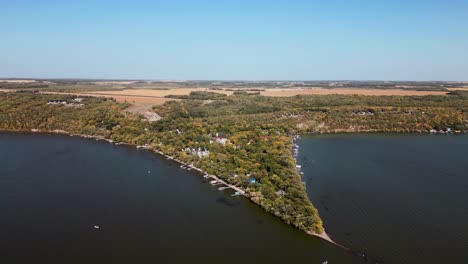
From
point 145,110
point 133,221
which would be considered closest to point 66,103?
point 145,110

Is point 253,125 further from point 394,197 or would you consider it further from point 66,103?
point 66,103

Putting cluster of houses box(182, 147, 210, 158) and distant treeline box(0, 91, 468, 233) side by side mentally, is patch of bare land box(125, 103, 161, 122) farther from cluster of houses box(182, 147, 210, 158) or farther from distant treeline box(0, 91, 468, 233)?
cluster of houses box(182, 147, 210, 158)

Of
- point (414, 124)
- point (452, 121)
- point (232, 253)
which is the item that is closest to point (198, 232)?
point (232, 253)

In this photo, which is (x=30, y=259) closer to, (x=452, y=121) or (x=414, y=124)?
(x=414, y=124)

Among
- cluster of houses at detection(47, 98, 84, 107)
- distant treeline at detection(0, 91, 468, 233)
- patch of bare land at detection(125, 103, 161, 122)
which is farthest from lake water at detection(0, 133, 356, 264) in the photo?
cluster of houses at detection(47, 98, 84, 107)

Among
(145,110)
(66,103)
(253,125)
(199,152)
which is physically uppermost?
(66,103)

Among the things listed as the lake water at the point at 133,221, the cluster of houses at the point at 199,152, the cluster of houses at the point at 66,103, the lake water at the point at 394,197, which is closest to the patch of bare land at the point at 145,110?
the cluster of houses at the point at 66,103

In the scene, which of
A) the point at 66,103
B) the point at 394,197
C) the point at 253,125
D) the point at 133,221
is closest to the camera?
the point at 133,221
